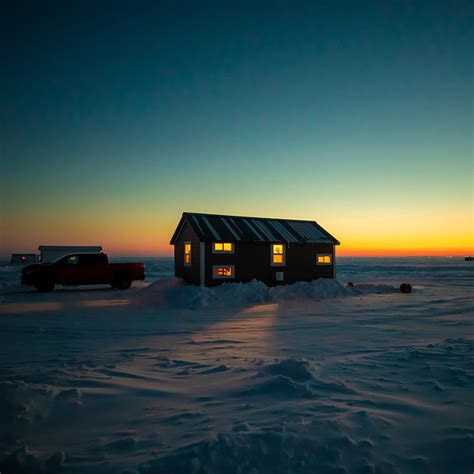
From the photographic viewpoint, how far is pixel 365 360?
699 cm

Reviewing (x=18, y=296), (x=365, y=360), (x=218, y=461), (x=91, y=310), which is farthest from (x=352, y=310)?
(x=18, y=296)

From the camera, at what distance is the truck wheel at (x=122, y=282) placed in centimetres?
2422

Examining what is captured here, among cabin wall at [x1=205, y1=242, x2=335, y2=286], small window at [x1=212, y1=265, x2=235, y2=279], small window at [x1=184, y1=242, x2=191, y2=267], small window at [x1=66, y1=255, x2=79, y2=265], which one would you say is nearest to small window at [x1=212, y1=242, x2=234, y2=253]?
cabin wall at [x1=205, y1=242, x2=335, y2=286]

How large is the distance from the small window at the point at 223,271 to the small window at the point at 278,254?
312cm

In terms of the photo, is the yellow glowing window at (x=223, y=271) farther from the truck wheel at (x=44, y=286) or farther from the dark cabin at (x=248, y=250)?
the truck wheel at (x=44, y=286)

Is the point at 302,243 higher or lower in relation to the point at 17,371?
higher

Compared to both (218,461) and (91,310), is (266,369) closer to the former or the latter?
(218,461)

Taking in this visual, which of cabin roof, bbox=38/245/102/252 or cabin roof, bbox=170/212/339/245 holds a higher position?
cabin roof, bbox=170/212/339/245

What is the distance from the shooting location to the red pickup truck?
21.7 metres

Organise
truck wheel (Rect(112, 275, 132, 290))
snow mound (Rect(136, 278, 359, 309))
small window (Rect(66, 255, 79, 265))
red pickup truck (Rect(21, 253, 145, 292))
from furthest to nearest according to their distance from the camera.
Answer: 1. truck wheel (Rect(112, 275, 132, 290))
2. small window (Rect(66, 255, 79, 265))
3. red pickup truck (Rect(21, 253, 145, 292))
4. snow mound (Rect(136, 278, 359, 309))

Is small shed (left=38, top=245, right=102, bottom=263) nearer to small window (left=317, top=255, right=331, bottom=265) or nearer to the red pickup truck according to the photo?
the red pickup truck

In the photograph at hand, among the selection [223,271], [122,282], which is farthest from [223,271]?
[122,282]

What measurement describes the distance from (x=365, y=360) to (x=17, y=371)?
6897 millimetres

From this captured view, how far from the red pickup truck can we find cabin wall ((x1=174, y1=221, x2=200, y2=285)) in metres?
3.63
